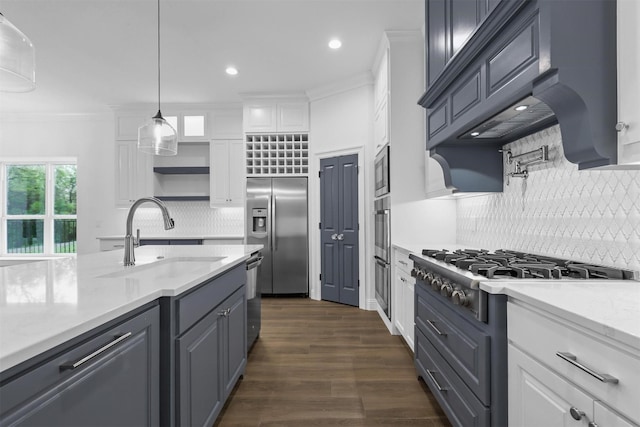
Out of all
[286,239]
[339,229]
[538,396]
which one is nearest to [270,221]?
[286,239]

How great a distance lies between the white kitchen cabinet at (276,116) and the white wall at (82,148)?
2.65 m

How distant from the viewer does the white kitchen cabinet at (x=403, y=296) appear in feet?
9.60

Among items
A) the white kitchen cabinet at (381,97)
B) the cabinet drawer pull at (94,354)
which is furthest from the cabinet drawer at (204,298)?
the white kitchen cabinet at (381,97)

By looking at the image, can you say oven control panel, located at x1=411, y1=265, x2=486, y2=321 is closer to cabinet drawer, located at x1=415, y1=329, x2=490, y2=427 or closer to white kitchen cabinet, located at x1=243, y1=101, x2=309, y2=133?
cabinet drawer, located at x1=415, y1=329, x2=490, y2=427

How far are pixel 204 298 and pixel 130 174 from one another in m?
4.93

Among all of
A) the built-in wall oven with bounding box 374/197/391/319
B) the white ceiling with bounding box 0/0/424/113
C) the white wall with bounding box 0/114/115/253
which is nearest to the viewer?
the white ceiling with bounding box 0/0/424/113

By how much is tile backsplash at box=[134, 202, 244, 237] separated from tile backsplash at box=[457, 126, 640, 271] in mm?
4364

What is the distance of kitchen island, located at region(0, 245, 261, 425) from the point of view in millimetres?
779

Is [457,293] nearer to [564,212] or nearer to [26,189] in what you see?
[564,212]

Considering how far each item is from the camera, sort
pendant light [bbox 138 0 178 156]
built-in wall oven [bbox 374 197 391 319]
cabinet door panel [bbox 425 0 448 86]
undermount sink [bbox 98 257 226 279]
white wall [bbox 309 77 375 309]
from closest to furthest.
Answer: undermount sink [bbox 98 257 226 279], cabinet door panel [bbox 425 0 448 86], pendant light [bbox 138 0 178 156], built-in wall oven [bbox 374 197 391 319], white wall [bbox 309 77 375 309]

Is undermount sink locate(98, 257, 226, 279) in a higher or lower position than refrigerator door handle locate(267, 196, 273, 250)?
lower

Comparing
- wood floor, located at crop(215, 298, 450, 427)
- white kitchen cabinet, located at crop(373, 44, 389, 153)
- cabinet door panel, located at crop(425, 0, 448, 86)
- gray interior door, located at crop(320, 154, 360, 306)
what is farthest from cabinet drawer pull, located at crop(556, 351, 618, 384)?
gray interior door, located at crop(320, 154, 360, 306)

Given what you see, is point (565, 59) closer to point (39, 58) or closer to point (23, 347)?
point (23, 347)

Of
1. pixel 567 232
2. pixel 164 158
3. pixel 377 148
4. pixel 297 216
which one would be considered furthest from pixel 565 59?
pixel 164 158
